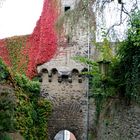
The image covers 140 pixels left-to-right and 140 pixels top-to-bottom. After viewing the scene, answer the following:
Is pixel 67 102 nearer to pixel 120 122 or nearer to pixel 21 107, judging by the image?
pixel 21 107

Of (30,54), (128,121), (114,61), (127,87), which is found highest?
(30,54)

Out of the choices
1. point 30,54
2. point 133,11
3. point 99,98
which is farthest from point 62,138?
point 133,11

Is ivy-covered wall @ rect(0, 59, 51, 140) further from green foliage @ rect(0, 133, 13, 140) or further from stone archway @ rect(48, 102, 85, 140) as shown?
stone archway @ rect(48, 102, 85, 140)

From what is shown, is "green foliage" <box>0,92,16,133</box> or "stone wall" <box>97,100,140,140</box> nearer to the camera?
"stone wall" <box>97,100,140,140</box>

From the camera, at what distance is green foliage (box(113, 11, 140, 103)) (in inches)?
425

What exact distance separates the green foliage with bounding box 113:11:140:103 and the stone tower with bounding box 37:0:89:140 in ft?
20.9

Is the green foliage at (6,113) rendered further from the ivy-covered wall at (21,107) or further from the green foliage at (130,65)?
the green foliage at (130,65)

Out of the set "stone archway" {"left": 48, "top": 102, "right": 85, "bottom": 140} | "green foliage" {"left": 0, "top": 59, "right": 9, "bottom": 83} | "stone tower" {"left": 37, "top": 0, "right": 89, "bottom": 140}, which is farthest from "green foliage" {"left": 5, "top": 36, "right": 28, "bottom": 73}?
"green foliage" {"left": 0, "top": 59, "right": 9, "bottom": 83}

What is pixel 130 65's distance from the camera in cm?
1127

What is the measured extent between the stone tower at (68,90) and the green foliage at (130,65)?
250 inches

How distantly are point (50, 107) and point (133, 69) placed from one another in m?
7.62

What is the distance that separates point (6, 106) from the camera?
39.8 ft

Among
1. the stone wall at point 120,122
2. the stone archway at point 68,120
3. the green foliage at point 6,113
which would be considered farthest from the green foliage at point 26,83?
the stone wall at point 120,122

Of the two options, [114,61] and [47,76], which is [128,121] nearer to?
[114,61]
